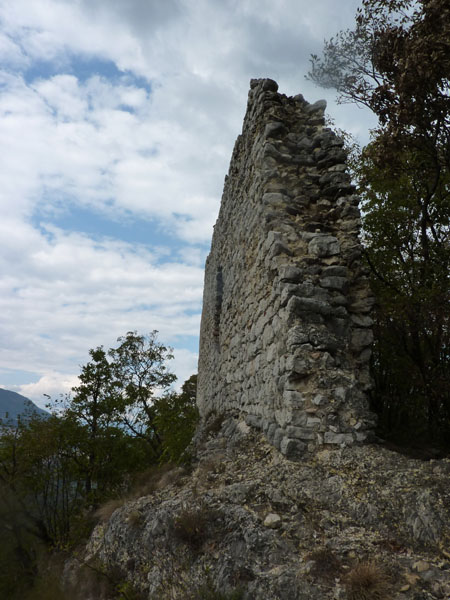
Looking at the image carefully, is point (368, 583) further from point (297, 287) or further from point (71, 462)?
point (71, 462)

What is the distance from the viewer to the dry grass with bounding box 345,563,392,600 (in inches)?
84.7

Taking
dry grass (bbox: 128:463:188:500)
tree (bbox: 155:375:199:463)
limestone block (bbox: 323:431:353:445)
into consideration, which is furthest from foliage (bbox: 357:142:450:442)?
dry grass (bbox: 128:463:188:500)

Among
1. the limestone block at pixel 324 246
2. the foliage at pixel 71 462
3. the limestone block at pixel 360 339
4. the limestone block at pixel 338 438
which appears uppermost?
the limestone block at pixel 324 246

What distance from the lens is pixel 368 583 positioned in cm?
222

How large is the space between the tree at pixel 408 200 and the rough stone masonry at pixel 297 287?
1514 mm

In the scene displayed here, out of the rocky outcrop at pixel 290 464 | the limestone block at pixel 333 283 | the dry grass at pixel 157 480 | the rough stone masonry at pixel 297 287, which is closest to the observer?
the rocky outcrop at pixel 290 464

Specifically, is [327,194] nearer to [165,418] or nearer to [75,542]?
[165,418]

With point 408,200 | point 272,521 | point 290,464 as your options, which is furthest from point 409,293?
point 272,521

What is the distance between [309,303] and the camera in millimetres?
4266

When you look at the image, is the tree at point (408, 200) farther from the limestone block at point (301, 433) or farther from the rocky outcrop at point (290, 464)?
the limestone block at point (301, 433)

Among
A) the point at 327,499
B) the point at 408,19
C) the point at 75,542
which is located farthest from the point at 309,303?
the point at 408,19

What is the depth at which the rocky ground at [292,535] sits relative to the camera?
2385 millimetres

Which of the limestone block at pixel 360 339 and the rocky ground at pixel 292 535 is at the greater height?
A: the limestone block at pixel 360 339

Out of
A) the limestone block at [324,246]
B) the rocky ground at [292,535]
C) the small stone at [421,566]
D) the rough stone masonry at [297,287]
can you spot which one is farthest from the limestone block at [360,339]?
the small stone at [421,566]
